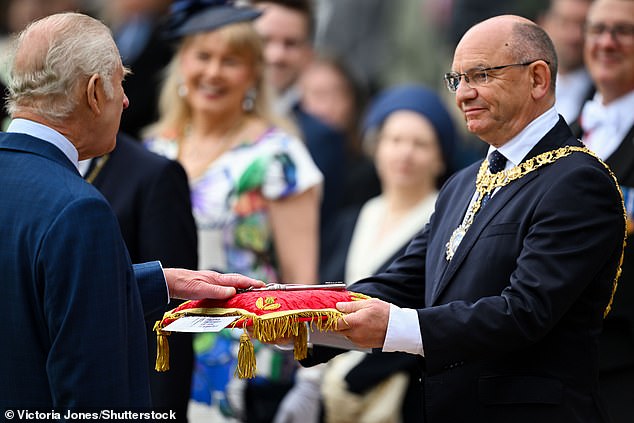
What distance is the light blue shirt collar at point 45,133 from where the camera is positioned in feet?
12.3

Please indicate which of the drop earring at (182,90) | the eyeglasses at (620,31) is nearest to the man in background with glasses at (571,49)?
the eyeglasses at (620,31)

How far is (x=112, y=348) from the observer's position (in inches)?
140

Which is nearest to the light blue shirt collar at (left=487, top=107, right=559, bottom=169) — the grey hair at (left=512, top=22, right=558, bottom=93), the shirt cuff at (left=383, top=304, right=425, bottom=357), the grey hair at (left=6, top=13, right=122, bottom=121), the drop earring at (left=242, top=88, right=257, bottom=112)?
the grey hair at (left=512, top=22, right=558, bottom=93)

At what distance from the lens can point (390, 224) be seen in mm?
7082

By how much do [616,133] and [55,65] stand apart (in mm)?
2983

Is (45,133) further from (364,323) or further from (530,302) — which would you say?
(530,302)

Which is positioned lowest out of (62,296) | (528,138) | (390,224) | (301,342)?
(390,224)

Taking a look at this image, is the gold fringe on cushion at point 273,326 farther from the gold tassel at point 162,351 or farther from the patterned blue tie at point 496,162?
the patterned blue tie at point 496,162

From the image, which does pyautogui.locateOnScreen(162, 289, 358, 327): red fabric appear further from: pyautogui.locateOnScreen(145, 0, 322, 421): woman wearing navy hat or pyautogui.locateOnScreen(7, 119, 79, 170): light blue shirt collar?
pyautogui.locateOnScreen(145, 0, 322, 421): woman wearing navy hat

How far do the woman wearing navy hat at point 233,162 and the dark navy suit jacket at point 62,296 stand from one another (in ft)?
8.19

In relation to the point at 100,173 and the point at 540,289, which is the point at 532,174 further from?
the point at 100,173

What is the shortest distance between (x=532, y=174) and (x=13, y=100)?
1.72 metres

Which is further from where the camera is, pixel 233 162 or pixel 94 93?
pixel 233 162

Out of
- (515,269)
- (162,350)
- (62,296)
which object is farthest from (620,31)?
(62,296)
